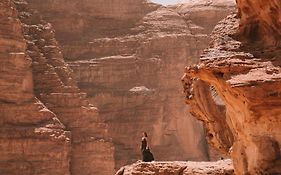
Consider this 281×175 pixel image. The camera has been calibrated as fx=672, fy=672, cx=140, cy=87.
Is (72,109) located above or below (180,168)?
below

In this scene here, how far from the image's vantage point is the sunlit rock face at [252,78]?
9.59 meters

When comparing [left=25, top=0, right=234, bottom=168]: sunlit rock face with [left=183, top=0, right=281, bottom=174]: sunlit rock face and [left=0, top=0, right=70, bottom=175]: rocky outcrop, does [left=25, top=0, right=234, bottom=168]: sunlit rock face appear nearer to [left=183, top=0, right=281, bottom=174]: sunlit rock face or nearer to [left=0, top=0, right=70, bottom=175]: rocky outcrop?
[left=0, top=0, right=70, bottom=175]: rocky outcrop

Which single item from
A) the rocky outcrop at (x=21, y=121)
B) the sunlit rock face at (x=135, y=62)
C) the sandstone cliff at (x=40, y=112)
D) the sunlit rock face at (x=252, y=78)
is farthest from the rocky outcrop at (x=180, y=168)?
the sunlit rock face at (x=135, y=62)

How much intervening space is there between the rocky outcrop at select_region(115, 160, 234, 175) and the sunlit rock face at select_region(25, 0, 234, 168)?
77.1 feet

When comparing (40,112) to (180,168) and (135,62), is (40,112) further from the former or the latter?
(180,168)

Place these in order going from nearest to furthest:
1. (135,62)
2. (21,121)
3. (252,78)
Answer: (252,78)
(21,121)
(135,62)

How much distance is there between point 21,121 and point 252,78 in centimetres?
2540

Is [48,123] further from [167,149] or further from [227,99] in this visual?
[227,99]

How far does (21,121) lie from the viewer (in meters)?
33.8

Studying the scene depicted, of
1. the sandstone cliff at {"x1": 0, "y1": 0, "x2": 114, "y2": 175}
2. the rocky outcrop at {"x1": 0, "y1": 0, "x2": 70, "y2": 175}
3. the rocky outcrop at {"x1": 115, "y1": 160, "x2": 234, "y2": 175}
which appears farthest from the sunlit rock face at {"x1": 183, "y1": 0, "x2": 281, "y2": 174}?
the sandstone cliff at {"x1": 0, "y1": 0, "x2": 114, "y2": 175}

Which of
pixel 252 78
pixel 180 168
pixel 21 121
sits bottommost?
pixel 21 121

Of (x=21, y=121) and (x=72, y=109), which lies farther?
(x=72, y=109)

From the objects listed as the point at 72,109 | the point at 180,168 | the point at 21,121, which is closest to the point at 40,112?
the point at 21,121

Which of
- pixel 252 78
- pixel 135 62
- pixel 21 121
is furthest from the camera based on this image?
pixel 135 62
